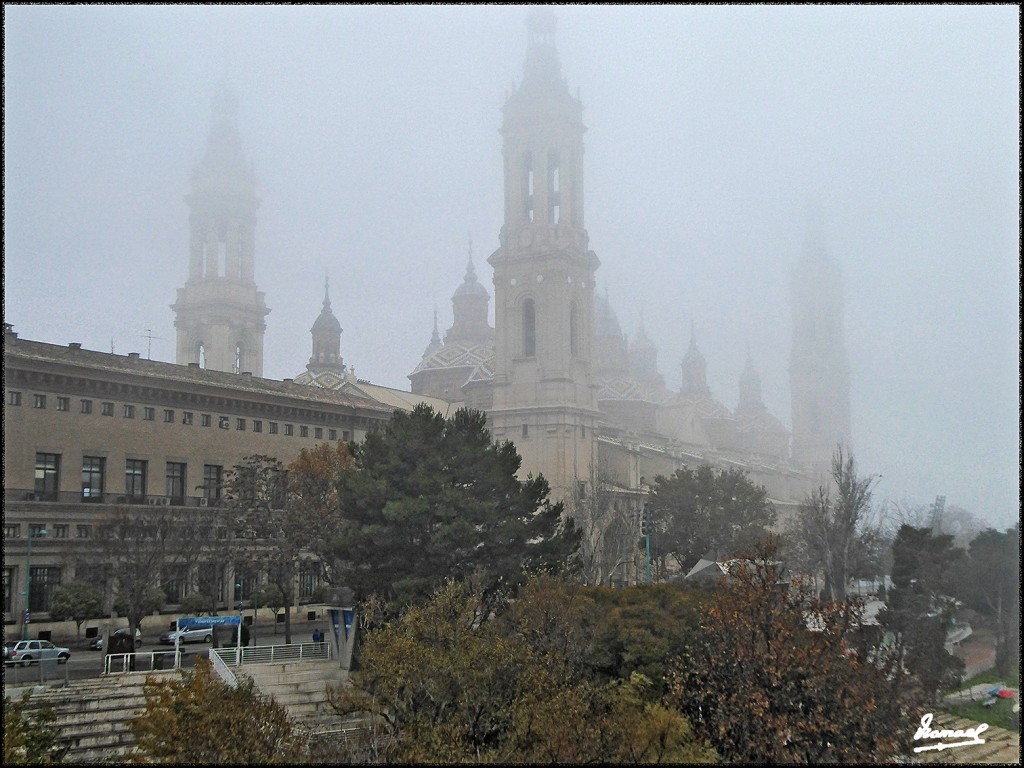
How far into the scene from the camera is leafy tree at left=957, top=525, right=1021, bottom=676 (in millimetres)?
30234

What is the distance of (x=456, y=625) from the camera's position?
2461 cm

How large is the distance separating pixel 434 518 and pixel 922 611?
14.5 metres

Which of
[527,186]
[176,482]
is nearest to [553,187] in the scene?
[527,186]

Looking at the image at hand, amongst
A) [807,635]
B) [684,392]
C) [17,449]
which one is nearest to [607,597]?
[807,635]

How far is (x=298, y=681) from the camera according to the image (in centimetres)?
3108

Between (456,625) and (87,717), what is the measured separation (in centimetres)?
957

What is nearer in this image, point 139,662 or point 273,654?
point 273,654

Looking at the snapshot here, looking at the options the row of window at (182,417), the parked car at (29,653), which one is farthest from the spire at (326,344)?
the parked car at (29,653)

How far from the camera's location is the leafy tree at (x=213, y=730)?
18078 mm

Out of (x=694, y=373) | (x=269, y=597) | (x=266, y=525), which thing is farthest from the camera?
(x=694, y=373)

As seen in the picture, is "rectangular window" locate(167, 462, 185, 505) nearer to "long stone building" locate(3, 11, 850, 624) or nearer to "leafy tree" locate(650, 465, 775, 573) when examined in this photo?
"long stone building" locate(3, 11, 850, 624)

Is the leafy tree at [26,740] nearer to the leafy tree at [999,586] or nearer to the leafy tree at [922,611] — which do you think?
the leafy tree at [922,611]

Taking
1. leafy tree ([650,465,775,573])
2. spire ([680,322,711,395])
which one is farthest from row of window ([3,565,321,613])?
spire ([680,322,711,395])

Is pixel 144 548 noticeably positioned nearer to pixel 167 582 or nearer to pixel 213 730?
pixel 167 582
